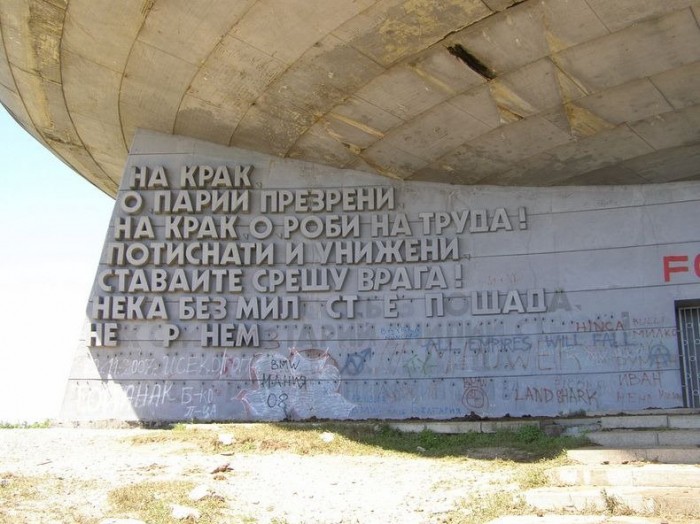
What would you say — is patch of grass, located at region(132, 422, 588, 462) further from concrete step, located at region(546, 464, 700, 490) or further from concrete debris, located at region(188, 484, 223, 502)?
concrete debris, located at region(188, 484, 223, 502)

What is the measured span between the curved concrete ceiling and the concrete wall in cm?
68

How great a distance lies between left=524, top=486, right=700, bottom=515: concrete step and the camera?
20.1 ft

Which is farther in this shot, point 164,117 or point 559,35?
point 164,117

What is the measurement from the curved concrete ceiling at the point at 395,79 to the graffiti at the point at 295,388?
4105 millimetres

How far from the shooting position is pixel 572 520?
20.0 feet

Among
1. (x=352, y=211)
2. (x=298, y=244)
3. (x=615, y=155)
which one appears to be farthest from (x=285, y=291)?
(x=615, y=155)

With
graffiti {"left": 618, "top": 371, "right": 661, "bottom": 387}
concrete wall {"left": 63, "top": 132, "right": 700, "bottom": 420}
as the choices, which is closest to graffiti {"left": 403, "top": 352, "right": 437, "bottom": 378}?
concrete wall {"left": 63, "top": 132, "right": 700, "bottom": 420}

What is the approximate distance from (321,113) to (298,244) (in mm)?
2761

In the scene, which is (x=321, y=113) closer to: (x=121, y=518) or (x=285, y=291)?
(x=285, y=291)

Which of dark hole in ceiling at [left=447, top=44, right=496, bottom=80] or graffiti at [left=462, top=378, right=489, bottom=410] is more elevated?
dark hole in ceiling at [left=447, top=44, right=496, bottom=80]

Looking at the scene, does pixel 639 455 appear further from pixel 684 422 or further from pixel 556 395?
pixel 556 395

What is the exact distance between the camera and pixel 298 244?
14391 millimetres

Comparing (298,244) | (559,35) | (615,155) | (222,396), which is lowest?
(222,396)

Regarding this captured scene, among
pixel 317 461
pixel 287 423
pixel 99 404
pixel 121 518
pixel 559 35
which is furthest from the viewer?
pixel 99 404
